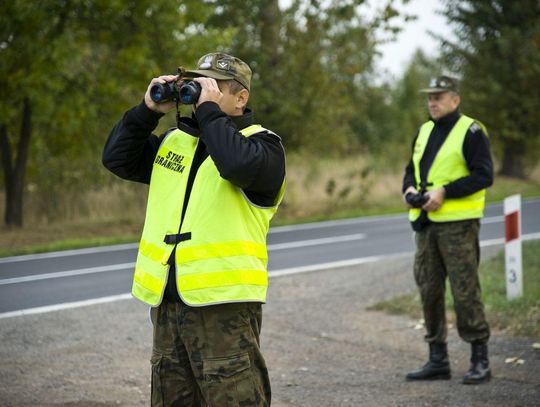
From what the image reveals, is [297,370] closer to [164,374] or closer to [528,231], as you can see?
[164,374]

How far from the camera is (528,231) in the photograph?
14.8 metres

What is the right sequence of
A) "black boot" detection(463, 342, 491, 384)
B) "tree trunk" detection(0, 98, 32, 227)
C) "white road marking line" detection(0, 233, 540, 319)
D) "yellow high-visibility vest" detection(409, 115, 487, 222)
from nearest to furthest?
"black boot" detection(463, 342, 491, 384)
"yellow high-visibility vest" detection(409, 115, 487, 222)
"white road marking line" detection(0, 233, 540, 319)
"tree trunk" detection(0, 98, 32, 227)

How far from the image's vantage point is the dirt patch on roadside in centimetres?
545

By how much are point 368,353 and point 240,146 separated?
3902 mm

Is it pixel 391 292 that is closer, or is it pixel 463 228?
pixel 463 228

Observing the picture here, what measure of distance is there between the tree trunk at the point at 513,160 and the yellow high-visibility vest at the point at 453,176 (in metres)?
23.2

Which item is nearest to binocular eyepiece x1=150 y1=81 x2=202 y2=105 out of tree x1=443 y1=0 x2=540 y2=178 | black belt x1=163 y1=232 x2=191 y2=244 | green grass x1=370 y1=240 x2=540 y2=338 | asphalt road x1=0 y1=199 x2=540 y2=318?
black belt x1=163 y1=232 x2=191 y2=244

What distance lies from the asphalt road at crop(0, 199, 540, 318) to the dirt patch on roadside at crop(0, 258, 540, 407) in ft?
3.50

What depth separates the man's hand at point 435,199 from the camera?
5.83m

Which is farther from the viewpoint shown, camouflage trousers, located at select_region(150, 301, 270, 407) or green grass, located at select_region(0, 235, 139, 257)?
green grass, located at select_region(0, 235, 139, 257)

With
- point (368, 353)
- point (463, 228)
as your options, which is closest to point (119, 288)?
point (368, 353)

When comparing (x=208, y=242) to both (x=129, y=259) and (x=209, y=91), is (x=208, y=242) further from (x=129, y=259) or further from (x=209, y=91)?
(x=129, y=259)

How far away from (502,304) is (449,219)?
2304mm

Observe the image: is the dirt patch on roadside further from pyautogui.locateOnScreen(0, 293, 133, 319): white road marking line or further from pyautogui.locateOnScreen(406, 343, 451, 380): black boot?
pyautogui.locateOnScreen(0, 293, 133, 319): white road marking line
